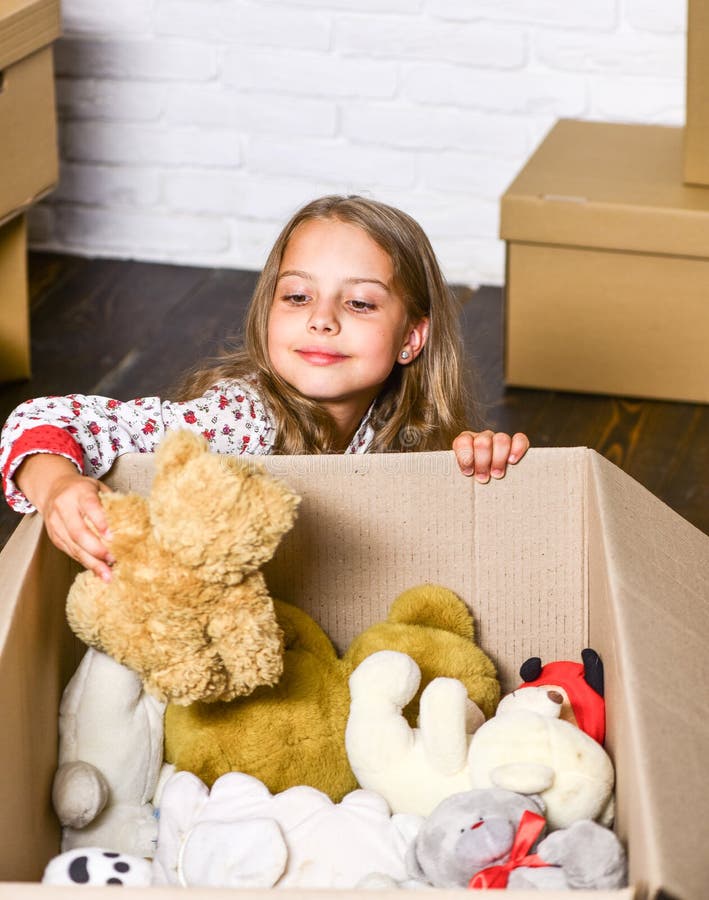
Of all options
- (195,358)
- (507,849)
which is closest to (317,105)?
(195,358)

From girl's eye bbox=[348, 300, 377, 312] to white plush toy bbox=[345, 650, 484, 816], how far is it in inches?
14.6

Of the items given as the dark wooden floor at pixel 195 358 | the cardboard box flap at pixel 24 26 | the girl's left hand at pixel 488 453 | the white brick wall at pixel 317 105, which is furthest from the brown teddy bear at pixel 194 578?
the white brick wall at pixel 317 105

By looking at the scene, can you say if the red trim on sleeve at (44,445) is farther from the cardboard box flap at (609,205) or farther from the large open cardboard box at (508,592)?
the cardboard box flap at (609,205)

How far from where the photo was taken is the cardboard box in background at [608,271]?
1.81 meters

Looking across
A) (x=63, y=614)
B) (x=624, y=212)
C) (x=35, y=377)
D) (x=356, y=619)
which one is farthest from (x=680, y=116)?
(x=63, y=614)

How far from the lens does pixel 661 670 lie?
0.75 m

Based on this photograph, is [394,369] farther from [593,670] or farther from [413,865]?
[413,865]

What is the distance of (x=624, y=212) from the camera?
5.90 feet

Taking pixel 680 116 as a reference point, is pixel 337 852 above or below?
below

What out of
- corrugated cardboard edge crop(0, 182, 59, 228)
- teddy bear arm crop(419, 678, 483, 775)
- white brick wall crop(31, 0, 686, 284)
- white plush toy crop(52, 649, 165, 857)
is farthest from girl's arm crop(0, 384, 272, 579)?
white brick wall crop(31, 0, 686, 284)

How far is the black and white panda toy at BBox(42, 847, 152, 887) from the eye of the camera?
765mm

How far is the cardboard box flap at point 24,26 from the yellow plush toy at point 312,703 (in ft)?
3.48

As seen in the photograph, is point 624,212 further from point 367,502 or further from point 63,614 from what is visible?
point 63,614

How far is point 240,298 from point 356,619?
1.34m
